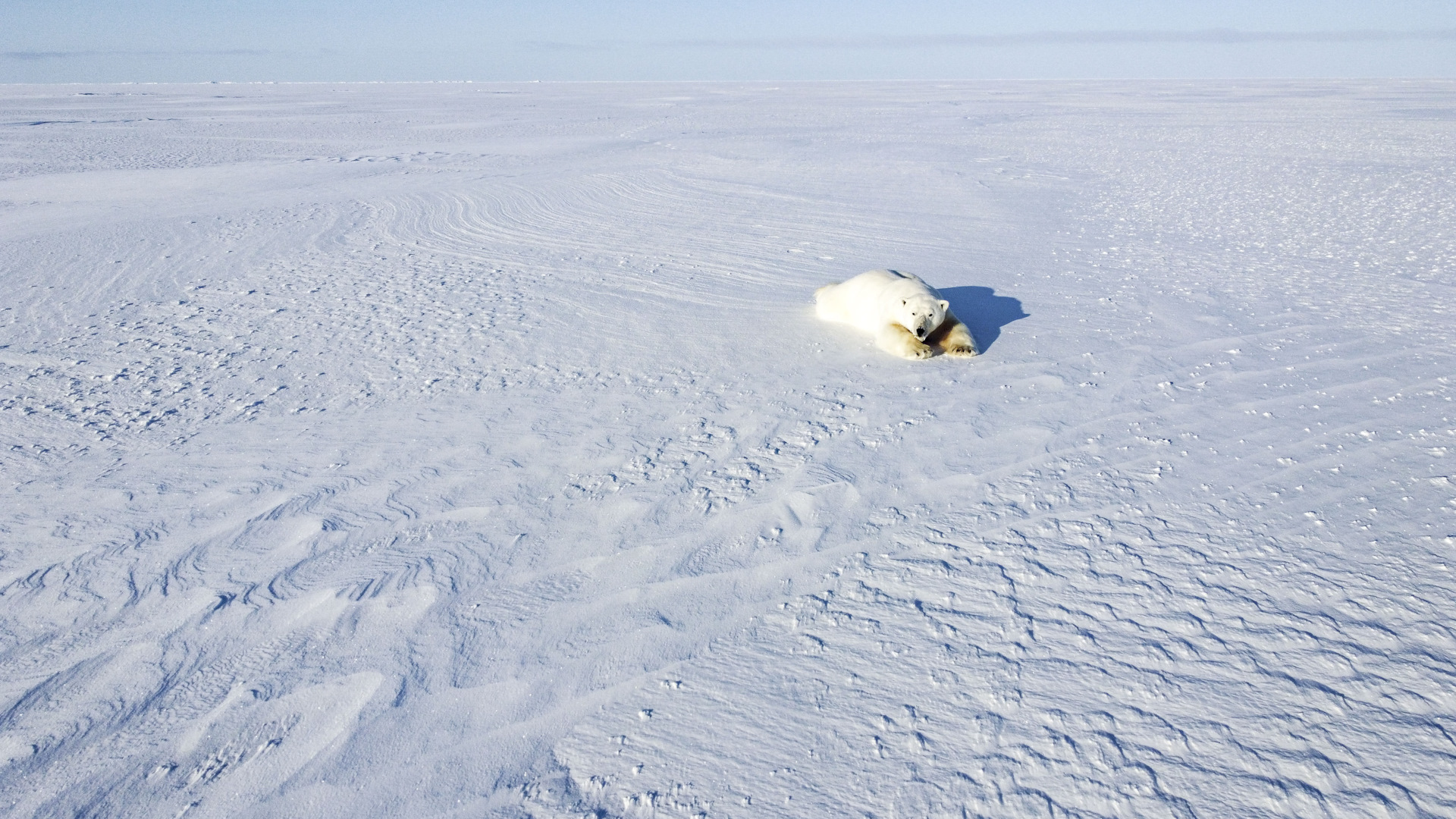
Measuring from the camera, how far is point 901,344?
5.15 meters

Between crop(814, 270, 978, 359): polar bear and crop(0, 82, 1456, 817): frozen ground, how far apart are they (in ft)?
0.56

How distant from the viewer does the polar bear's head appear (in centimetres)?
509

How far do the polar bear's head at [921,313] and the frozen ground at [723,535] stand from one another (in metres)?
0.24

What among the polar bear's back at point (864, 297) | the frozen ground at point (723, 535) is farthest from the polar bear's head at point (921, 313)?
the frozen ground at point (723, 535)

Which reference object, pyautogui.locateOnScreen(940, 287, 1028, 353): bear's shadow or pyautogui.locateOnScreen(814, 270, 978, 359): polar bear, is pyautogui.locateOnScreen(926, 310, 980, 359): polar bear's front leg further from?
pyautogui.locateOnScreen(940, 287, 1028, 353): bear's shadow

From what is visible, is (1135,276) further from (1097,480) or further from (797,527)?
(797,527)

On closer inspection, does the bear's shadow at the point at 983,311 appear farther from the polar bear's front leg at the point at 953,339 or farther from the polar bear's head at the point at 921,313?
the polar bear's head at the point at 921,313

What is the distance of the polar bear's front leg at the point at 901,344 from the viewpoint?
16.7ft

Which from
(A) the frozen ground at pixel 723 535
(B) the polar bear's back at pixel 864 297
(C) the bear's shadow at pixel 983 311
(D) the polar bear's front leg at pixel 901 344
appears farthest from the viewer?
(C) the bear's shadow at pixel 983 311

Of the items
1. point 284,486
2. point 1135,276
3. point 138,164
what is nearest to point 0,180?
point 138,164

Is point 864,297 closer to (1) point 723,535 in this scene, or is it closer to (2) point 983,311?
(2) point 983,311

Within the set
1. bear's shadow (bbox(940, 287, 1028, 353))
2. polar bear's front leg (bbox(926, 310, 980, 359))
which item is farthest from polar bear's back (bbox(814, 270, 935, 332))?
bear's shadow (bbox(940, 287, 1028, 353))

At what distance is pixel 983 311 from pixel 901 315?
1.23 metres

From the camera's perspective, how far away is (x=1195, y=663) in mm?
2578
